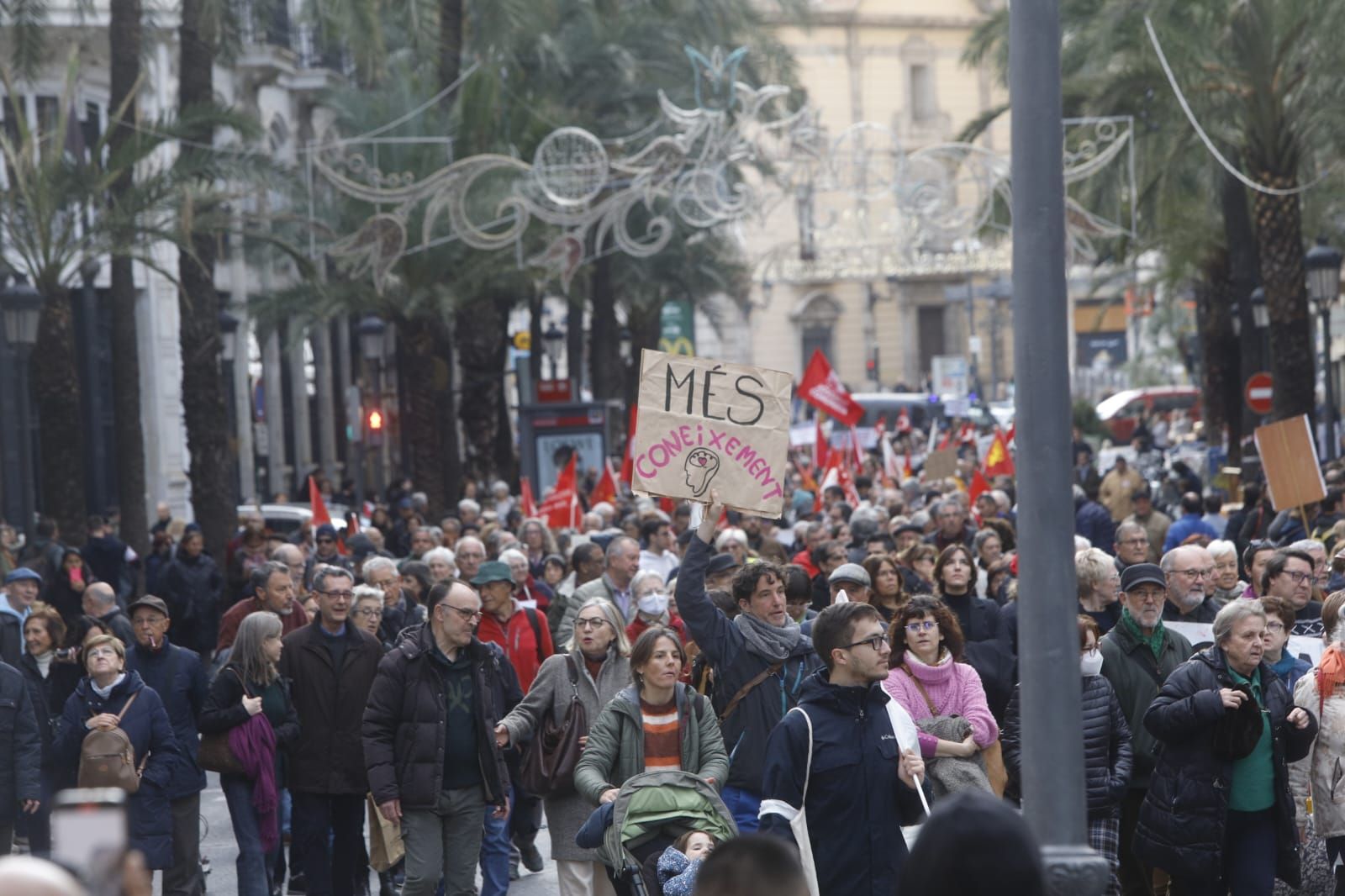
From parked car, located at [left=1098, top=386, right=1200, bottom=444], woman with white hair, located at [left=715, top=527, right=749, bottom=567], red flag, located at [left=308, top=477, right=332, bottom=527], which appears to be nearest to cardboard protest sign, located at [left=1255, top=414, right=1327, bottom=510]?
woman with white hair, located at [left=715, top=527, right=749, bottom=567]

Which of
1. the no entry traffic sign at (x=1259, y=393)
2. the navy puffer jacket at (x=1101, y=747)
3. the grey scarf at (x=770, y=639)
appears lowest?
the navy puffer jacket at (x=1101, y=747)

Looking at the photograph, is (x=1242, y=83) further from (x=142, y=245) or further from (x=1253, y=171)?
(x=142, y=245)

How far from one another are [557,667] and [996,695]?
1.87m

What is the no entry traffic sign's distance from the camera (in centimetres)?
2397

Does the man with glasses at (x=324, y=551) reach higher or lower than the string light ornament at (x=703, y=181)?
lower

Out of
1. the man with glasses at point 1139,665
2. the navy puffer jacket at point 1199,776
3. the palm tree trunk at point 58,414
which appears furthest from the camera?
the palm tree trunk at point 58,414

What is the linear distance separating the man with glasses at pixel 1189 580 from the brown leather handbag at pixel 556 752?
290 cm

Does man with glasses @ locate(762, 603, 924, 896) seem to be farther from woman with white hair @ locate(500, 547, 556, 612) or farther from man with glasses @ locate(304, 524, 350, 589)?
man with glasses @ locate(304, 524, 350, 589)

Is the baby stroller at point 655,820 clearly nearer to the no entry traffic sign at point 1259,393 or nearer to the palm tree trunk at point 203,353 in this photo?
the palm tree trunk at point 203,353

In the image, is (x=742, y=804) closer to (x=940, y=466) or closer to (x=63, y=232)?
(x=63, y=232)

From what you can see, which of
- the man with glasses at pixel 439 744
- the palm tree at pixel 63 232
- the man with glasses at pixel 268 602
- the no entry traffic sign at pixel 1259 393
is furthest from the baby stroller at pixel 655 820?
the no entry traffic sign at pixel 1259 393

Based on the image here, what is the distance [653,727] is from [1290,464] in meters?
7.72

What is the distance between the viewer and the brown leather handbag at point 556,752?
880cm

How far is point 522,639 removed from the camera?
1096 cm
